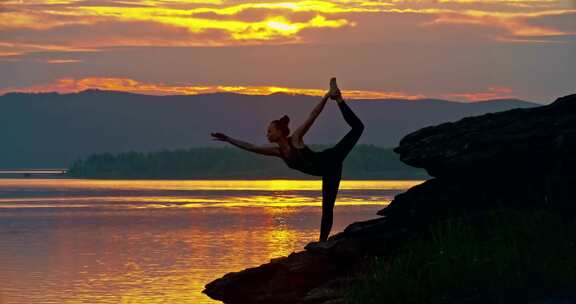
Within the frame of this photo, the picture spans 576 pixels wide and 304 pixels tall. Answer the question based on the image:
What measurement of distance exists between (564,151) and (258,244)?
21593mm

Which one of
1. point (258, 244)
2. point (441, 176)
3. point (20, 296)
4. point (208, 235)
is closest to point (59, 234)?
point (208, 235)

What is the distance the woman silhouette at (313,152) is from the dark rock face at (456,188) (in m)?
1.11

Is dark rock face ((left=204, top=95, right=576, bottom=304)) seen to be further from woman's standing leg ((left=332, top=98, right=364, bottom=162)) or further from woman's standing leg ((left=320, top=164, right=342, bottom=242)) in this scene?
woman's standing leg ((left=332, top=98, right=364, bottom=162))

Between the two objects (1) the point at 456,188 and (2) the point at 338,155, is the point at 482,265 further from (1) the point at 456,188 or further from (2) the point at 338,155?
(1) the point at 456,188

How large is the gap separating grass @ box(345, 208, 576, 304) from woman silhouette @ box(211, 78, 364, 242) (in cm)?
214

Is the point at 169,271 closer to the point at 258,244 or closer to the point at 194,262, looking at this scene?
the point at 194,262

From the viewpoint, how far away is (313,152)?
26.4 meters

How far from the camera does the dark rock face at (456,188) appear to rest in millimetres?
26359

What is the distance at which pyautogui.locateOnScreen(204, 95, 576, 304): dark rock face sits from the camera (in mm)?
26359

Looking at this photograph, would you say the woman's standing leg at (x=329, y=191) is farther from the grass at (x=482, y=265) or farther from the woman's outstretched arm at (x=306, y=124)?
the grass at (x=482, y=265)

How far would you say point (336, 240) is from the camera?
26.8 metres

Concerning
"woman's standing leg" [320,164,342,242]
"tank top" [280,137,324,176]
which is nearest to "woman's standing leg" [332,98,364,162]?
"woman's standing leg" [320,164,342,242]

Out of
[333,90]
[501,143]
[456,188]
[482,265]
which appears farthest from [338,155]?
[482,265]

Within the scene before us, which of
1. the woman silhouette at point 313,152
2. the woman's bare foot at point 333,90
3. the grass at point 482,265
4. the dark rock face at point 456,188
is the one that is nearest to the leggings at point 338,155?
the woman silhouette at point 313,152
